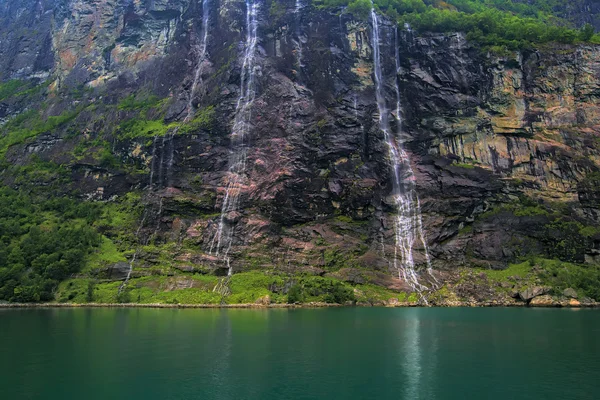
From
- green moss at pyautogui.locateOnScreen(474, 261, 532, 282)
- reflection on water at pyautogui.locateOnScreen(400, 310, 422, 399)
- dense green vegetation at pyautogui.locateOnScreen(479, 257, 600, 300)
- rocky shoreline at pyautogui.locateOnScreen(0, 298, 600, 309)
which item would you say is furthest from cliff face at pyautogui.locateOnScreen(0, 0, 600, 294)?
reflection on water at pyautogui.locateOnScreen(400, 310, 422, 399)

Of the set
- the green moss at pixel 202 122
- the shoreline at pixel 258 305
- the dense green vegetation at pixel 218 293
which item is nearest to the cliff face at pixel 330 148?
the green moss at pixel 202 122

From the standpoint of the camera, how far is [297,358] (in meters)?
23.8

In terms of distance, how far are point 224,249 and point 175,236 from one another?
7454 mm

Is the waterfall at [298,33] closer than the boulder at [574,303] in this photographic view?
No

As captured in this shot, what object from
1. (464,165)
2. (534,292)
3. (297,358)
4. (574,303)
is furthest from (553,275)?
(297,358)

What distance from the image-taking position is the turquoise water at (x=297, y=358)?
60.0ft

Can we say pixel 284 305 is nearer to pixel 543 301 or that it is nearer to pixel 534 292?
pixel 534 292

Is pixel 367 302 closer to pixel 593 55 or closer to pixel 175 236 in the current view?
pixel 175 236

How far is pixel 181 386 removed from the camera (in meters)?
18.7

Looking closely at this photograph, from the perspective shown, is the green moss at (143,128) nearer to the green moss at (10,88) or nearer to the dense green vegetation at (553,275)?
the green moss at (10,88)

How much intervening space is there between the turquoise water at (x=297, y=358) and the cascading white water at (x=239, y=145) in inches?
974

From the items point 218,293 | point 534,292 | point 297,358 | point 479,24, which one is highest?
point 479,24

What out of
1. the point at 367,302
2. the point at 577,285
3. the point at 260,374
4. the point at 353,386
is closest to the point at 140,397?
the point at 260,374

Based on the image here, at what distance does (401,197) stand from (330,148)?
13026 millimetres
